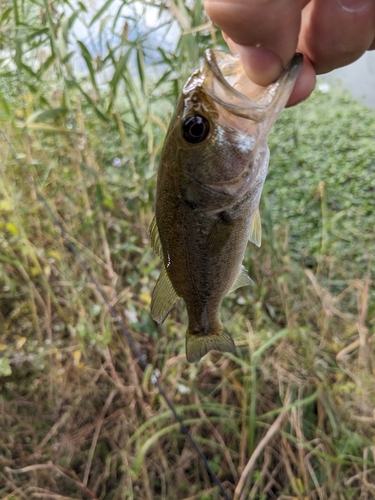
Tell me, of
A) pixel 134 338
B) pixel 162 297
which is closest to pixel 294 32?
pixel 162 297

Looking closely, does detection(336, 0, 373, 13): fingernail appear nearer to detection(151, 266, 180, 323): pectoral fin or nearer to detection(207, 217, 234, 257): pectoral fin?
detection(207, 217, 234, 257): pectoral fin

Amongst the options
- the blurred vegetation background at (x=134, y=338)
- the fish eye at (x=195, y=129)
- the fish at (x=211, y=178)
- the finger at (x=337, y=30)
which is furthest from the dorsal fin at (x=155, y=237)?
the blurred vegetation background at (x=134, y=338)

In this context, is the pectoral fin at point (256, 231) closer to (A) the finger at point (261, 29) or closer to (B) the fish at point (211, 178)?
(B) the fish at point (211, 178)

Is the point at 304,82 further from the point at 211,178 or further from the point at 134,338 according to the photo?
the point at 134,338

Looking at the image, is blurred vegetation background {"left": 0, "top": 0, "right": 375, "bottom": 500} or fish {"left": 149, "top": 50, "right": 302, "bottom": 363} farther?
blurred vegetation background {"left": 0, "top": 0, "right": 375, "bottom": 500}

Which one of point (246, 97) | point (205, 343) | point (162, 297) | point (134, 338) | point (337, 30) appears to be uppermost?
point (337, 30)

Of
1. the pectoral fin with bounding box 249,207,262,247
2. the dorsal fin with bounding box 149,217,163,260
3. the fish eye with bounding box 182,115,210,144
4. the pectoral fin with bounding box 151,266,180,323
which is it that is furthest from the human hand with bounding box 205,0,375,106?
the pectoral fin with bounding box 151,266,180,323

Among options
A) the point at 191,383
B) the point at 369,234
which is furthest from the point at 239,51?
the point at 369,234
